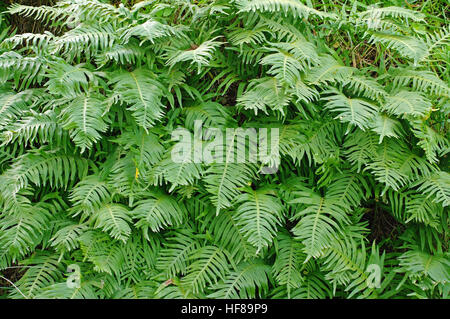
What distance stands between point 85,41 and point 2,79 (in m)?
0.62

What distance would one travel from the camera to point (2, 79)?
246 cm

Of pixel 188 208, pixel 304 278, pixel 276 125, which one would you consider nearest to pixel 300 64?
pixel 276 125

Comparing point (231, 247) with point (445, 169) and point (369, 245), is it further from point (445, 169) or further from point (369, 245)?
point (445, 169)

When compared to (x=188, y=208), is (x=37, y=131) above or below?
above

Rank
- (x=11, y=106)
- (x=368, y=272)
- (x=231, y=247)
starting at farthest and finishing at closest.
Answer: (x=11, y=106)
(x=231, y=247)
(x=368, y=272)

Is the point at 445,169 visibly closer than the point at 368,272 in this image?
No

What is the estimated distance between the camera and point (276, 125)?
2311 millimetres

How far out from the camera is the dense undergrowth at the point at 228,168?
7.09 ft

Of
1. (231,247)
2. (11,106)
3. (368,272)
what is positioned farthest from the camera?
(11,106)

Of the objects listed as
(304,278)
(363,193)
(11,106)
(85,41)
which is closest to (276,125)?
(363,193)

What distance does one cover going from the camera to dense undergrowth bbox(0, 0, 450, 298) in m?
2.16

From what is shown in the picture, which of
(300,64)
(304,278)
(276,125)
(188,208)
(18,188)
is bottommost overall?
(304,278)

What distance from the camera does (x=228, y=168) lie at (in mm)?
2209

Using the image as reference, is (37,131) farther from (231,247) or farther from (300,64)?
(300,64)
